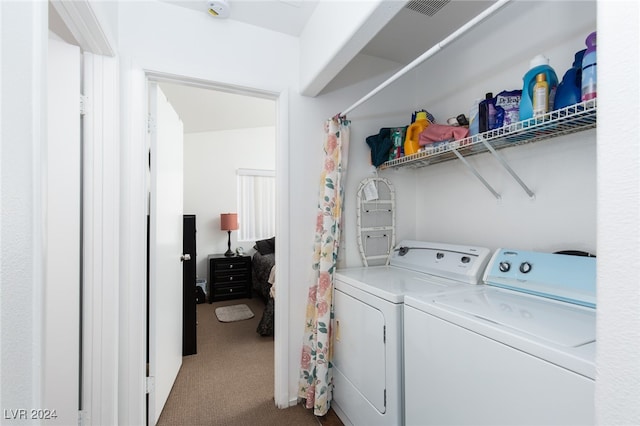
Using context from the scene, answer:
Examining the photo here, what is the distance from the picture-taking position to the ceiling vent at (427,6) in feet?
5.41

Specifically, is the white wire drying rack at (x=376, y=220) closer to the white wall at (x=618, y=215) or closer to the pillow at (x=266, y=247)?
the white wall at (x=618, y=215)

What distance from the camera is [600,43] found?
430 mm

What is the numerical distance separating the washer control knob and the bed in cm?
221

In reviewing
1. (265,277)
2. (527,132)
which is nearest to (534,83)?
(527,132)

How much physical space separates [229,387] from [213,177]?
3557mm

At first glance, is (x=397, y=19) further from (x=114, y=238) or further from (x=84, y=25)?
(x=114, y=238)

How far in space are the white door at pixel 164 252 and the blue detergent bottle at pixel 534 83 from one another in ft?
6.41

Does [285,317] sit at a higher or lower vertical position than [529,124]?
lower

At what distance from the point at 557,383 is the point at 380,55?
219cm

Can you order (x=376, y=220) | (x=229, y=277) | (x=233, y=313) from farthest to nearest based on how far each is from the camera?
(x=229, y=277), (x=233, y=313), (x=376, y=220)

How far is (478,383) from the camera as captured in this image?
39.0 inches

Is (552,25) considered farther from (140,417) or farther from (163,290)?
(140,417)

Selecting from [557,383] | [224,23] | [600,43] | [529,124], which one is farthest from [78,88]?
[557,383]

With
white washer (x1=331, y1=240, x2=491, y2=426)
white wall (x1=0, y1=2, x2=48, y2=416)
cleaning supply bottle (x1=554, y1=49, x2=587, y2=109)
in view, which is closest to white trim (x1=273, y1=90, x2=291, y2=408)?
white washer (x1=331, y1=240, x2=491, y2=426)
